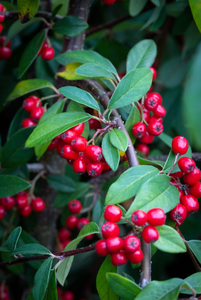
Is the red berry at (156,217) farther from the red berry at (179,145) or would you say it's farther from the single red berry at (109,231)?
the red berry at (179,145)

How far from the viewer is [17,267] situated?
107 cm

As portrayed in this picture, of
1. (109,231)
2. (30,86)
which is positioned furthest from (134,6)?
(109,231)

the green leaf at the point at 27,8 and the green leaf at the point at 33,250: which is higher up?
the green leaf at the point at 27,8

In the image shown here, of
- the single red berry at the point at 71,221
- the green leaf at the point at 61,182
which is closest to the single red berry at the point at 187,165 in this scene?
the green leaf at the point at 61,182

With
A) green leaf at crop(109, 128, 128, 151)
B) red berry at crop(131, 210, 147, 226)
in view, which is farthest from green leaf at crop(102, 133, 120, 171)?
red berry at crop(131, 210, 147, 226)

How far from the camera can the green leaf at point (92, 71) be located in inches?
26.0

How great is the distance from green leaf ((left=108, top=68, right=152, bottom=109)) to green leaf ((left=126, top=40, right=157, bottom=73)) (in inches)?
8.1

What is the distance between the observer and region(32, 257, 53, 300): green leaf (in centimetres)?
57

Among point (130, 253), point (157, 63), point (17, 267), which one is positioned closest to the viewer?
point (130, 253)

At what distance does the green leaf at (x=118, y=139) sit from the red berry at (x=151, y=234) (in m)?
0.17

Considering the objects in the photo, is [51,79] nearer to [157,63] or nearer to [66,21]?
[66,21]

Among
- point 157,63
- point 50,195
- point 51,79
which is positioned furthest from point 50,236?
point 157,63

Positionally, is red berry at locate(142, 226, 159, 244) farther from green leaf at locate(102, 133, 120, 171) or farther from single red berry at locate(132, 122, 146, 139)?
single red berry at locate(132, 122, 146, 139)

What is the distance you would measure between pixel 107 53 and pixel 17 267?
3.65 ft
